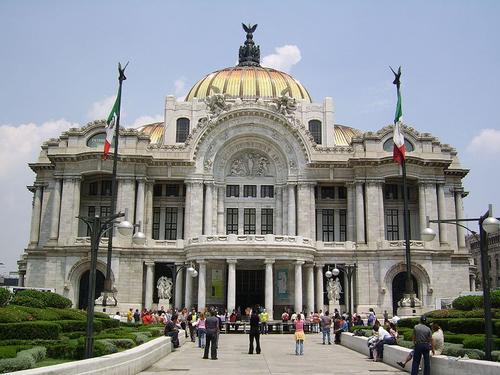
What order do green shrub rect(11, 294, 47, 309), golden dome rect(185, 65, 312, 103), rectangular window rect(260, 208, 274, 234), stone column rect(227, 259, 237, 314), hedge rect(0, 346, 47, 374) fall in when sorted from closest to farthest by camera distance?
hedge rect(0, 346, 47, 374), green shrub rect(11, 294, 47, 309), stone column rect(227, 259, 237, 314), rectangular window rect(260, 208, 274, 234), golden dome rect(185, 65, 312, 103)

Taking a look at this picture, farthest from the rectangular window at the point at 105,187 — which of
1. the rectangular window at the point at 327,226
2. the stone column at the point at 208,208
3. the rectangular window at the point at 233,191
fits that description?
the rectangular window at the point at 327,226

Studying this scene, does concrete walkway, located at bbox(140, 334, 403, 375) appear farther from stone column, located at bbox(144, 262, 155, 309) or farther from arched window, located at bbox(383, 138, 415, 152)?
arched window, located at bbox(383, 138, 415, 152)

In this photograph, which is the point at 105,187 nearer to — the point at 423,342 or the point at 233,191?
the point at 233,191

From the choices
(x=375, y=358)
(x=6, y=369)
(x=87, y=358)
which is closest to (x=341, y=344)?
(x=375, y=358)

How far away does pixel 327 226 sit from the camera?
6900 cm

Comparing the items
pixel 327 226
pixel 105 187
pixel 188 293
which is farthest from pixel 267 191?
pixel 105 187

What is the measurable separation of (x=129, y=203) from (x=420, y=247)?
103ft

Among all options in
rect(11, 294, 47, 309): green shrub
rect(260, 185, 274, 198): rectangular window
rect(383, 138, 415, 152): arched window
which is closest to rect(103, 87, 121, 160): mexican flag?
rect(11, 294, 47, 309): green shrub

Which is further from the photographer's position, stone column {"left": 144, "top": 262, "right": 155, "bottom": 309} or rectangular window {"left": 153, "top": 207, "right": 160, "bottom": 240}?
rectangular window {"left": 153, "top": 207, "right": 160, "bottom": 240}

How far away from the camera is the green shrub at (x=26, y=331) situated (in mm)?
23953

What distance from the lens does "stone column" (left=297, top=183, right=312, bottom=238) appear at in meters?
65.9

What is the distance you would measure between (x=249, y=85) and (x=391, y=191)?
81.2 feet

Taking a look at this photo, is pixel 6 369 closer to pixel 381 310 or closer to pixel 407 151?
pixel 381 310

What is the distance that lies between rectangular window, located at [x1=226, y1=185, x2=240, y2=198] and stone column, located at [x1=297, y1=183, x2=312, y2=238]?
7.46 meters
